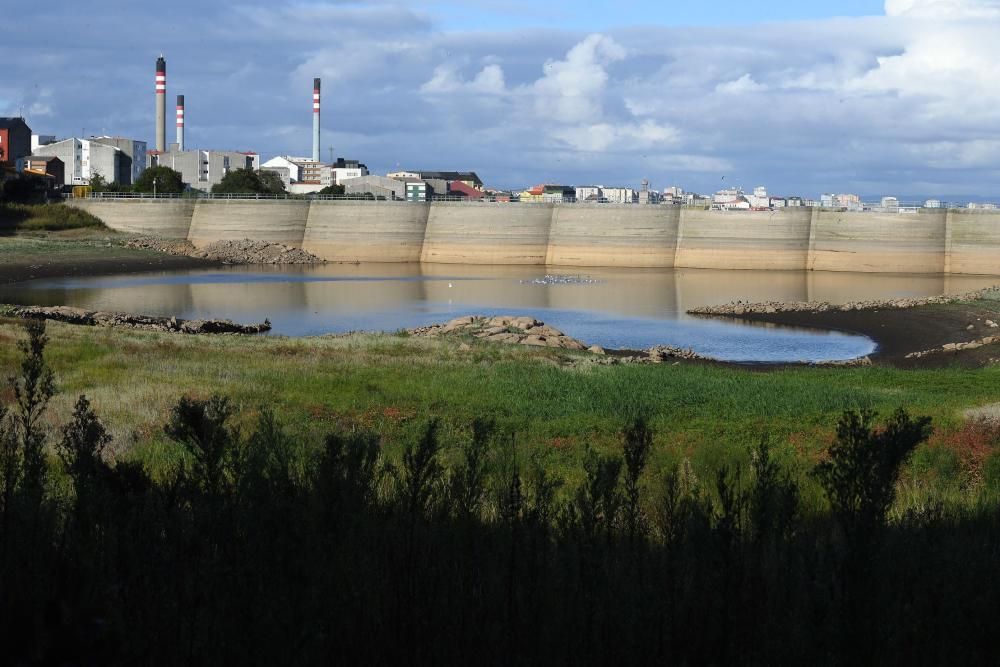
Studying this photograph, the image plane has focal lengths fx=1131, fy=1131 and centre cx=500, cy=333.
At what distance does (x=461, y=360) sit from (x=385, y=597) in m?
17.9

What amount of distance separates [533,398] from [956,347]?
17272 mm

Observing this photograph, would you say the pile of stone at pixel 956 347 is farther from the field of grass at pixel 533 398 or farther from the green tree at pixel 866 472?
the green tree at pixel 866 472

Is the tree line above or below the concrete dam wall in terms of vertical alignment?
below

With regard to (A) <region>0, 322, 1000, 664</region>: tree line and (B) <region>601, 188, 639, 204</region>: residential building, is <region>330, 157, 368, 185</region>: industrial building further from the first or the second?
(A) <region>0, 322, 1000, 664</region>: tree line

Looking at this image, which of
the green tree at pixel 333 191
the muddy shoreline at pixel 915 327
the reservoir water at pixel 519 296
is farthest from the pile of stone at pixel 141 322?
the green tree at pixel 333 191

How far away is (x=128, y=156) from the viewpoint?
117250mm

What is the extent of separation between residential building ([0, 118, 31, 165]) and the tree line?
343 feet

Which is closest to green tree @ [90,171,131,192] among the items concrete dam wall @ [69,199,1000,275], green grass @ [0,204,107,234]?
green grass @ [0,204,107,234]

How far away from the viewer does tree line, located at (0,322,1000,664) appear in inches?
183

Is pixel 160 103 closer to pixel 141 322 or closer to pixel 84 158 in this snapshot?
pixel 84 158

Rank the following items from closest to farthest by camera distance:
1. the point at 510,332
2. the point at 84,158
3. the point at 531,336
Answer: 1. the point at 531,336
2. the point at 510,332
3. the point at 84,158

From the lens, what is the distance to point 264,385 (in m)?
17.2

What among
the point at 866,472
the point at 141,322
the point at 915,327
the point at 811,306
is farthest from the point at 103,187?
the point at 866,472

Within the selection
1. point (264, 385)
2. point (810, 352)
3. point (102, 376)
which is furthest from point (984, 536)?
point (810, 352)
